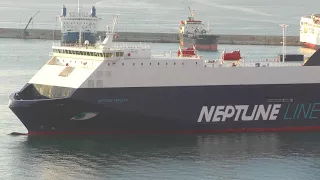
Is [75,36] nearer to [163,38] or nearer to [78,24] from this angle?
[78,24]

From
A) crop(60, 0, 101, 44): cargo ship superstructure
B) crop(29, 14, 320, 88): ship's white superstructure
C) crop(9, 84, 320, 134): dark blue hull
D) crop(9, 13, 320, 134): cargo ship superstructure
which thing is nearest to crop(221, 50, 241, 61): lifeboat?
crop(9, 13, 320, 134): cargo ship superstructure

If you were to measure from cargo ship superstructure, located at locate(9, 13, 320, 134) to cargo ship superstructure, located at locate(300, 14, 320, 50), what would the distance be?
56.5 meters

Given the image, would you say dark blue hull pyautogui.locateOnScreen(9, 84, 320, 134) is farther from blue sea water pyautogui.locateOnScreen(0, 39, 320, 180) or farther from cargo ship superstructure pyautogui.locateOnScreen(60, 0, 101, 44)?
cargo ship superstructure pyautogui.locateOnScreen(60, 0, 101, 44)

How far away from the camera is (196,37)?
314ft

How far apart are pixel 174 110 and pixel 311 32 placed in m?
61.9

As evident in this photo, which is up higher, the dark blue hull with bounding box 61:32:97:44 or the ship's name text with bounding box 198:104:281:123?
the ship's name text with bounding box 198:104:281:123

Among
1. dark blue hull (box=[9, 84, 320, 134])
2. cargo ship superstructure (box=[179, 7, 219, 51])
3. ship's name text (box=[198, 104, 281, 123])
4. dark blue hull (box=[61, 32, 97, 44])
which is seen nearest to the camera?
dark blue hull (box=[9, 84, 320, 134])

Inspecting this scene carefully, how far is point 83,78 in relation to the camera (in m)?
38.4

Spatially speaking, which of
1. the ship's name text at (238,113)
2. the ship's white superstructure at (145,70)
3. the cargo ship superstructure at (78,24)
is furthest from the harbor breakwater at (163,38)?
the ship's name text at (238,113)

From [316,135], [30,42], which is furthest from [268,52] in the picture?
[316,135]

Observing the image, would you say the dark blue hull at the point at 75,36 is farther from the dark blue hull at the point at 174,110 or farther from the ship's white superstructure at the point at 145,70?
the dark blue hull at the point at 174,110

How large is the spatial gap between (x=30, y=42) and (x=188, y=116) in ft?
197

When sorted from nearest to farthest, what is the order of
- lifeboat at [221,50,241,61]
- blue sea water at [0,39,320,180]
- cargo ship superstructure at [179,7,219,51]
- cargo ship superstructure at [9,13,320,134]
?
1. blue sea water at [0,39,320,180]
2. cargo ship superstructure at [9,13,320,134]
3. lifeboat at [221,50,241,61]
4. cargo ship superstructure at [179,7,219,51]

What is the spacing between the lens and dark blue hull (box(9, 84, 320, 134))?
126 feet
